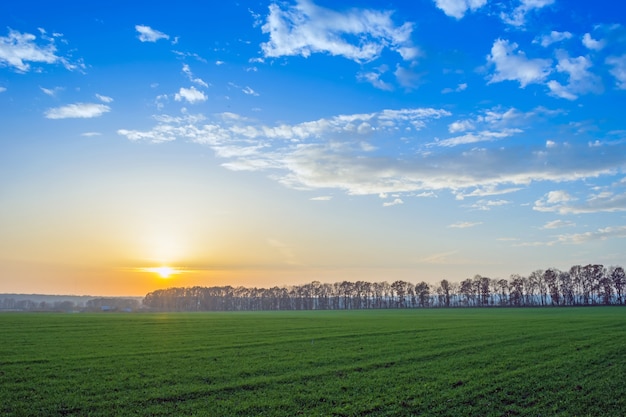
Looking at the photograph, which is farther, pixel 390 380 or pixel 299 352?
pixel 299 352

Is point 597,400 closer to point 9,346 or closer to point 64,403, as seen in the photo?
point 64,403

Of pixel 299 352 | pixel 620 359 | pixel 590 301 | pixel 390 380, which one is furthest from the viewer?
pixel 590 301

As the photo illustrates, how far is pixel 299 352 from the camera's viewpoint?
35375mm

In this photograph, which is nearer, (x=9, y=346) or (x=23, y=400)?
(x=23, y=400)

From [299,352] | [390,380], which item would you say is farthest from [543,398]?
[299,352]

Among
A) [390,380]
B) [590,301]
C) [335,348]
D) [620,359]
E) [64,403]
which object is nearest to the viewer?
[64,403]

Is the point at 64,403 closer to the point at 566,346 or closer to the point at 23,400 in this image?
the point at 23,400

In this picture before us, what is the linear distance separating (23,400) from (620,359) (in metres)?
34.7

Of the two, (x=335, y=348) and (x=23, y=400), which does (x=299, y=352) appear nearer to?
(x=335, y=348)

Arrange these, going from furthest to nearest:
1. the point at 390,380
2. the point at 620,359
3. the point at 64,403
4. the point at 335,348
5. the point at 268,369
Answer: the point at 335,348
the point at 620,359
the point at 268,369
the point at 390,380
the point at 64,403

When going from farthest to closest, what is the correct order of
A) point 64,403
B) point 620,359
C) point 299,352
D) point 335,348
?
point 335,348 → point 299,352 → point 620,359 → point 64,403

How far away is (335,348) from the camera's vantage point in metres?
37.9

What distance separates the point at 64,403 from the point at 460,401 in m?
16.9

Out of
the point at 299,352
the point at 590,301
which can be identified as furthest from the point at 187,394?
the point at 590,301
